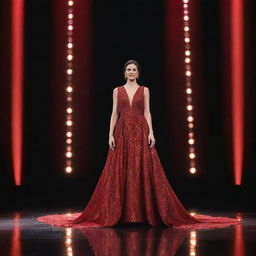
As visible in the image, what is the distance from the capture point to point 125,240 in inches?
116

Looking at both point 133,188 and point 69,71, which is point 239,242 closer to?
point 133,188

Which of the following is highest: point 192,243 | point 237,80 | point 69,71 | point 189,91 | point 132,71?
point 69,71

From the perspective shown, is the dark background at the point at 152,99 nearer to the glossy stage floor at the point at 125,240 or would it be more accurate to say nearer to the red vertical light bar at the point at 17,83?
the red vertical light bar at the point at 17,83

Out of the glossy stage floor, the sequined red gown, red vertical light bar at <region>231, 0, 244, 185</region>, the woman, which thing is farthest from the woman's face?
red vertical light bar at <region>231, 0, 244, 185</region>

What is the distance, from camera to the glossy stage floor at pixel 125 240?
2.60m

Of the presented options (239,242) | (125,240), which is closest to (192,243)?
(239,242)

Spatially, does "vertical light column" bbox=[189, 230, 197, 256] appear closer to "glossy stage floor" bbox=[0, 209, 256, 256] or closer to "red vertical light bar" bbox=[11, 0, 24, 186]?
"glossy stage floor" bbox=[0, 209, 256, 256]

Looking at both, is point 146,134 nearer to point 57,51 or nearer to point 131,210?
point 131,210

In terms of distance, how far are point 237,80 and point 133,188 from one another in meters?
2.12

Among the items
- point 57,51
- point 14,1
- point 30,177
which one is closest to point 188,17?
point 57,51

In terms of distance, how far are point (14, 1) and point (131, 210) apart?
272 centimetres

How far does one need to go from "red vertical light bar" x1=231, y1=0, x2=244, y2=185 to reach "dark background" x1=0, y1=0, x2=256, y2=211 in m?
0.06

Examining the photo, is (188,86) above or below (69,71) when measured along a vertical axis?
below

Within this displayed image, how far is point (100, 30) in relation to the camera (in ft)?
17.5
